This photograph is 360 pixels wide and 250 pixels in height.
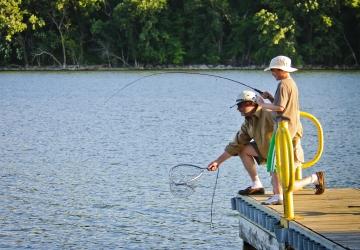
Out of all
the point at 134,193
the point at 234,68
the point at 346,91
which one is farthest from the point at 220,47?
the point at 134,193

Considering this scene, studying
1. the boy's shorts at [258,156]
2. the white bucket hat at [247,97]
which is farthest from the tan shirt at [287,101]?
the boy's shorts at [258,156]

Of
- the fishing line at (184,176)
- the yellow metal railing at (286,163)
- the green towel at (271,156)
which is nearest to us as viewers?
the yellow metal railing at (286,163)

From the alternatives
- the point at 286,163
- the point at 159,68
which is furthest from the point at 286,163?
the point at 159,68

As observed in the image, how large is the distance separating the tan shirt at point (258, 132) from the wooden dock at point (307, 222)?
1.90 ft

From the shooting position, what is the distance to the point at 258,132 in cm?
1038

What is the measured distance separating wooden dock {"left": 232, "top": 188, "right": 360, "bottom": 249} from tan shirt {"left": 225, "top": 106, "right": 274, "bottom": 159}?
1.90 feet

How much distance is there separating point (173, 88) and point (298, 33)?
76.0ft

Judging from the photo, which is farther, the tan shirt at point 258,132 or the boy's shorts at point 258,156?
the boy's shorts at point 258,156

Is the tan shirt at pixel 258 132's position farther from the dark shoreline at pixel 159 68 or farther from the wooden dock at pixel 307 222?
the dark shoreline at pixel 159 68

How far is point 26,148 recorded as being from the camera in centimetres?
2542

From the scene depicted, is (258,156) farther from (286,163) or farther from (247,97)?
(286,163)

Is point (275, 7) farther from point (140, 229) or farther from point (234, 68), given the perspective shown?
point (140, 229)

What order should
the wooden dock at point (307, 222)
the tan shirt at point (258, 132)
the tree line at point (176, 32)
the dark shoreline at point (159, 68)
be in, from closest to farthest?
the wooden dock at point (307, 222)
the tan shirt at point (258, 132)
the tree line at point (176, 32)
the dark shoreline at point (159, 68)

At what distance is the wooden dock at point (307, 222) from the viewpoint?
→ 8516 millimetres
